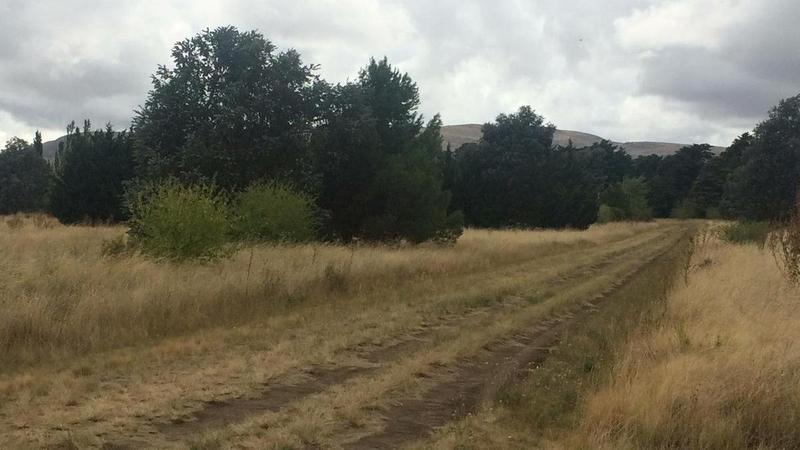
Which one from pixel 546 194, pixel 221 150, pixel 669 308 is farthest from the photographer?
pixel 546 194

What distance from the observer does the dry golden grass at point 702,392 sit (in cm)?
521

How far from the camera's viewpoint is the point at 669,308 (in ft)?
36.5

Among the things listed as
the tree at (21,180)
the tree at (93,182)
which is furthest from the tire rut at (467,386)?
the tree at (21,180)

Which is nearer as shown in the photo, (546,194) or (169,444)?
(169,444)

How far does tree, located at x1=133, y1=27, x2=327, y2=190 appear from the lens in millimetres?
22359

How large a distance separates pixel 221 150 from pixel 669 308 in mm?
16513

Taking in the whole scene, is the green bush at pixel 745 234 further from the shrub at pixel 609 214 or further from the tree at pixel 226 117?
the shrub at pixel 609 214

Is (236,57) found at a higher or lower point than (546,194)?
higher

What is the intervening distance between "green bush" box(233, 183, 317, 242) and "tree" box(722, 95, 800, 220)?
37.4 meters

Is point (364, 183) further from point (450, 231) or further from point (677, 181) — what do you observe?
point (677, 181)

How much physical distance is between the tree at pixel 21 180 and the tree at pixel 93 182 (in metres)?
21.7

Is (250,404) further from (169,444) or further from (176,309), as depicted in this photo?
(176,309)

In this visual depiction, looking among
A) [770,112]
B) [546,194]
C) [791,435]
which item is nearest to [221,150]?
[791,435]

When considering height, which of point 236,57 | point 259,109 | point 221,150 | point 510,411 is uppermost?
point 236,57
